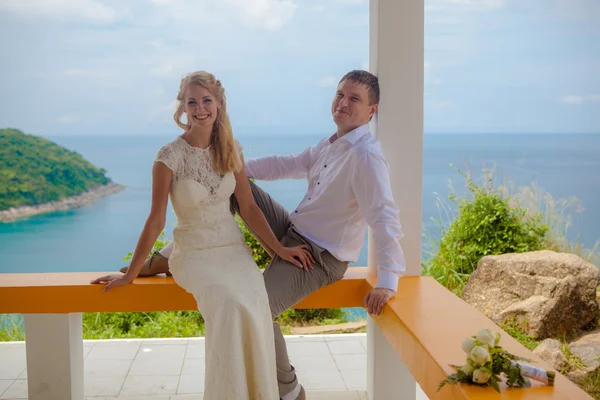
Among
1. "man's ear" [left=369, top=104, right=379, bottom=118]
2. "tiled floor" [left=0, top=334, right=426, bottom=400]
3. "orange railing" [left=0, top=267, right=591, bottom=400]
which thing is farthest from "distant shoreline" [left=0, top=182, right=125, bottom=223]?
"man's ear" [left=369, top=104, right=379, bottom=118]

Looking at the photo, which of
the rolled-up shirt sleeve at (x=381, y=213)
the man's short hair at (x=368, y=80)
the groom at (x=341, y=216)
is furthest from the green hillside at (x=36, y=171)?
the rolled-up shirt sleeve at (x=381, y=213)

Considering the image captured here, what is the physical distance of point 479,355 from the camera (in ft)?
6.10

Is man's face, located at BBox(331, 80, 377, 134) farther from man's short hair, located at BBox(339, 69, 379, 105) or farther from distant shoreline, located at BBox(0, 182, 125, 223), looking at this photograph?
distant shoreline, located at BBox(0, 182, 125, 223)

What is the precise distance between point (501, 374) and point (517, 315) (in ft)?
8.25

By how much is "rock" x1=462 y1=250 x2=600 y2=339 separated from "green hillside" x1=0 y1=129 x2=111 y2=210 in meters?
9.62

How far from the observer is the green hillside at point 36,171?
12008mm

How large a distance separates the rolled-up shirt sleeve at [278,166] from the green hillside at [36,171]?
962 centimetres

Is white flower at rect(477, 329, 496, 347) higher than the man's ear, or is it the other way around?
the man's ear

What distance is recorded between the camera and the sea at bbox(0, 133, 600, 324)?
9.53m

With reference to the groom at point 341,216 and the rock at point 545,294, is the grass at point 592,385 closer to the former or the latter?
the rock at point 545,294

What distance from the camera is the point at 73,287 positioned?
3.15 meters

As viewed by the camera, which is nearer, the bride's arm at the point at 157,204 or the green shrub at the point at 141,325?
the bride's arm at the point at 157,204

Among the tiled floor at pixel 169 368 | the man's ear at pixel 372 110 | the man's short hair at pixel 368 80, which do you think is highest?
the man's short hair at pixel 368 80

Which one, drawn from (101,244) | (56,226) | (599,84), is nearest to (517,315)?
(599,84)
